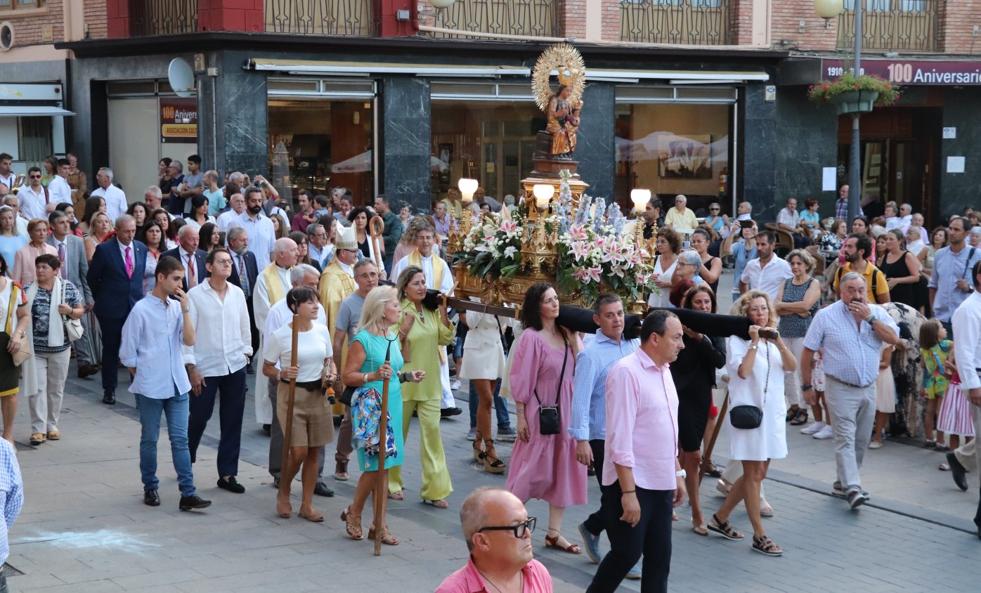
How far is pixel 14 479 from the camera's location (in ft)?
20.9

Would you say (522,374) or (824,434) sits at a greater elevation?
(522,374)

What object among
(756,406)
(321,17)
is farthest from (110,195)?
(756,406)

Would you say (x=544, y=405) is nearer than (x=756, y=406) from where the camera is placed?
Yes

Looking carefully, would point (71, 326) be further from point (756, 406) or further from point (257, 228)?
point (756, 406)

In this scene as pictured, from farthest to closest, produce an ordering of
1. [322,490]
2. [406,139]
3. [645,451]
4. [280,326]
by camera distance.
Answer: [406,139] → [322,490] → [280,326] → [645,451]

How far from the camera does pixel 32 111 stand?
24.9 metres

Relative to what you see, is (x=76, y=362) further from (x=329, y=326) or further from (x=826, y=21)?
(x=826, y=21)

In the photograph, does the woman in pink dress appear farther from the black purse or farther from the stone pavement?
the black purse

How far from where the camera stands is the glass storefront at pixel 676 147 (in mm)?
27750

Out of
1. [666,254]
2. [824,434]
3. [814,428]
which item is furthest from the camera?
[666,254]

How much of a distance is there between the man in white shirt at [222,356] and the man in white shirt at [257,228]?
5.91m

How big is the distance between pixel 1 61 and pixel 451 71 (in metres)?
9.51

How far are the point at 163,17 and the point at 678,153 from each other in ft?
35.4

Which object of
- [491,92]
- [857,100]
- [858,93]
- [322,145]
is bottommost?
[322,145]
